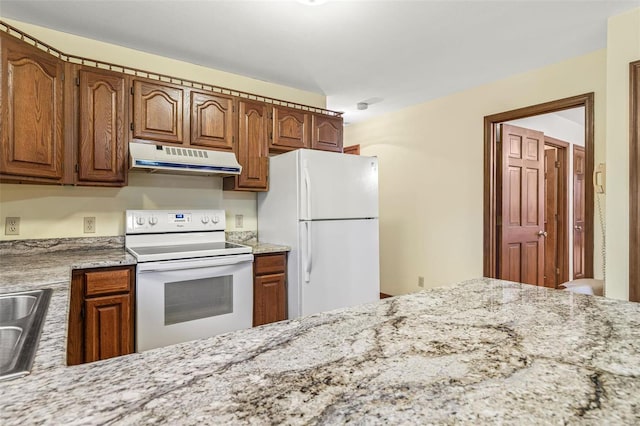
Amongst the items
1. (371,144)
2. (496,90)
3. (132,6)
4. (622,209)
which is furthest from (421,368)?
(371,144)

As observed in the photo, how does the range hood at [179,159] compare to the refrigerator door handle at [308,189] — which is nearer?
the range hood at [179,159]

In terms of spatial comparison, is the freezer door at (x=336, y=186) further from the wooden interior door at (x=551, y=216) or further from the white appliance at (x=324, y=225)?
the wooden interior door at (x=551, y=216)

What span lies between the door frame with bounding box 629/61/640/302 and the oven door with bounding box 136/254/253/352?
246cm

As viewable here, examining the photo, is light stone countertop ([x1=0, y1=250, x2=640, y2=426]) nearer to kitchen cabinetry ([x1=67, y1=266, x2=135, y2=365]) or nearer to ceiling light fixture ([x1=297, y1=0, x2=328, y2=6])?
kitchen cabinetry ([x1=67, y1=266, x2=135, y2=365])

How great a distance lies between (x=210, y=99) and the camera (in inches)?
107

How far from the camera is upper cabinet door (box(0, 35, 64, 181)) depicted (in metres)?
1.86

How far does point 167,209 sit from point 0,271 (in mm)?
1137

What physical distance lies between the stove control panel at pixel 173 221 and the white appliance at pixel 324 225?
0.46 meters

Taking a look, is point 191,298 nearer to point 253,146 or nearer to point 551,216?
point 253,146

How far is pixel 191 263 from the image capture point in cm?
223

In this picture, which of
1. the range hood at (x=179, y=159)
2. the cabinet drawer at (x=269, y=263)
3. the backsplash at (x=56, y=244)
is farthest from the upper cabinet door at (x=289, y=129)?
the backsplash at (x=56, y=244)

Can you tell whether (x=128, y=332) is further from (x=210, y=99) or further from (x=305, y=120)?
(x=305, y=120)

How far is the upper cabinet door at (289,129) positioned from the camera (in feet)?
10.0

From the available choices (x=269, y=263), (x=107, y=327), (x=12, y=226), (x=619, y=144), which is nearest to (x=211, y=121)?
(x=269, y=263)
